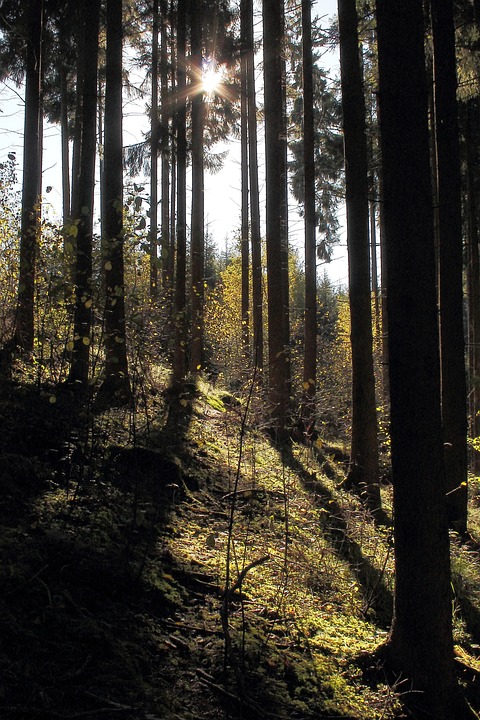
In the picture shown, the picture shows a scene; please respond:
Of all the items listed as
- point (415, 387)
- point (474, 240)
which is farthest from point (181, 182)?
point (415, 387)

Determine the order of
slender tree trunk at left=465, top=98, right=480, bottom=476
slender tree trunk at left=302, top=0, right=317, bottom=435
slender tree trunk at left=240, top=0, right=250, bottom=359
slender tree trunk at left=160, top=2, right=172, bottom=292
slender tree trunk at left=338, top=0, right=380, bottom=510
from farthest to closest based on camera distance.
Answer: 1. slender tree trunk at left=240, top=0, right=250, bottom=359
2. slender tree trunk at left=465, top=98, right=480, bottom=476
3. slender tree trunk at left=302, top=0, right=317, bottom=435
4. slender tree trunk at left=160, top=2, right=172, bottom=292
5. slender tree trunk at left=338, top=0, right=380, bottom=510

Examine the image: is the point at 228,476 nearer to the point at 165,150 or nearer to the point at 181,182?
the point at 181,182

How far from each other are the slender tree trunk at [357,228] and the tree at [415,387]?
4662mm

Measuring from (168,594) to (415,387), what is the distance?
2.50 m

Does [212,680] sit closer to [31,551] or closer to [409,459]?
[31,551]

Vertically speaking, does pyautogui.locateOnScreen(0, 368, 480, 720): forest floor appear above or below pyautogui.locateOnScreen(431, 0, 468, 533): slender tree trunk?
below

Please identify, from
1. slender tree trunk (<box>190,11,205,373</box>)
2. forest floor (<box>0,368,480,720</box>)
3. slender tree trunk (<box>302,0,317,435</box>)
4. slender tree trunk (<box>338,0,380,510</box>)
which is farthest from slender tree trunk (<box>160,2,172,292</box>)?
slender tree trunk (<box>302,0,317,435</box>)

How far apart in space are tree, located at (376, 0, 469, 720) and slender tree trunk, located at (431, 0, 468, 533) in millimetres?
5166

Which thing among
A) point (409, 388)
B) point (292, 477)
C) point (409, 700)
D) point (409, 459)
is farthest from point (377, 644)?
point (292, 477)

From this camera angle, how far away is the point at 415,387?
13.1ft

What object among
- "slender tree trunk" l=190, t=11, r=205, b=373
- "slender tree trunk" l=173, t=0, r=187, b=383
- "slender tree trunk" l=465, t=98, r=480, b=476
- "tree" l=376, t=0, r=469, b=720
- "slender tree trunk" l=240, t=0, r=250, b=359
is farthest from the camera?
"slender tree trunk" l=240, t=0, r=250, b=359

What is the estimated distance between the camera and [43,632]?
3.27m

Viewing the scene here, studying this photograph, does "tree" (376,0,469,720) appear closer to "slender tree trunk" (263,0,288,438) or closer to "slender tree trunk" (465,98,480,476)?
"slender tree trunk" (263,0,288,438)

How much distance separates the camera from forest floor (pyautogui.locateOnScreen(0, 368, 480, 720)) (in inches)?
124
